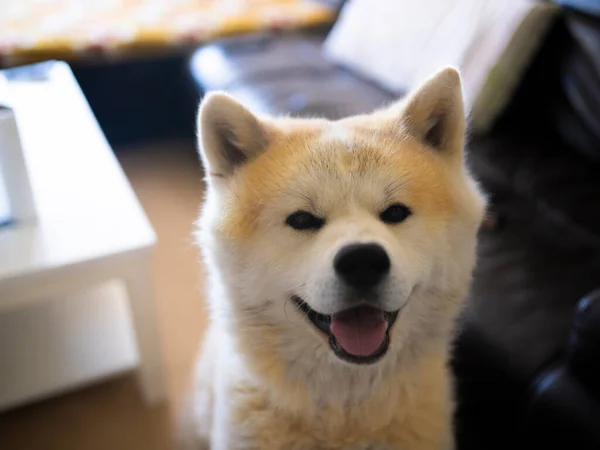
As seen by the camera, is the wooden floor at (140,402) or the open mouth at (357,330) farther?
the wooden floor at (140,402)

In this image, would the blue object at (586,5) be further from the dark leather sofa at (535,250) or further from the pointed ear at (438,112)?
the pointed ear at (438,112)

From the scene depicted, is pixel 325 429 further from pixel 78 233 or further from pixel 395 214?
pixel 78 233

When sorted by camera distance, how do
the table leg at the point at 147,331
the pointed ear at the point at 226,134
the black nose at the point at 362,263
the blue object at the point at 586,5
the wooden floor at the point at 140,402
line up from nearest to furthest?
the black nose at the point at 362,263, the pointed ear at the point at 226,134, the table leg at the point at 147,331, the wooden floor at the point at 140,402, the blue object at the point at 586,5

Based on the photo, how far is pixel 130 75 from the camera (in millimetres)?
2715

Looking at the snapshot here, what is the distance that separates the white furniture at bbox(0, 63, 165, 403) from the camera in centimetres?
116

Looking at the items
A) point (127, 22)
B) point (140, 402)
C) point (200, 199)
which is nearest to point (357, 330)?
point (140, 402)

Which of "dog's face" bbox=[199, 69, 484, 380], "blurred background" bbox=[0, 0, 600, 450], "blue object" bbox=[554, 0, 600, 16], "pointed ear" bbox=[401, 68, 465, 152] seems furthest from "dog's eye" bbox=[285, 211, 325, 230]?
"blue object" bbox=[554, 0, 600, 16]

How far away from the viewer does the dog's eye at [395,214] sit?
823 mm

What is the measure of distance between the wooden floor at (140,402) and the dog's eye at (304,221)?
2.51 ft

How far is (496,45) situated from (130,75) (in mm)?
1828

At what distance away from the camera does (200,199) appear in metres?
2.41

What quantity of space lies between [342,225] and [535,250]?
0.71 m

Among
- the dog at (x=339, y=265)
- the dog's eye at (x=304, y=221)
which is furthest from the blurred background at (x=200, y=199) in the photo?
the dog's eye at (x=304, y=221)

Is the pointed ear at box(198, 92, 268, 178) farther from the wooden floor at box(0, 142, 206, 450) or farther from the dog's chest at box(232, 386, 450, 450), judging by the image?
the wooden floor at box(0, 142, 206, 450)
